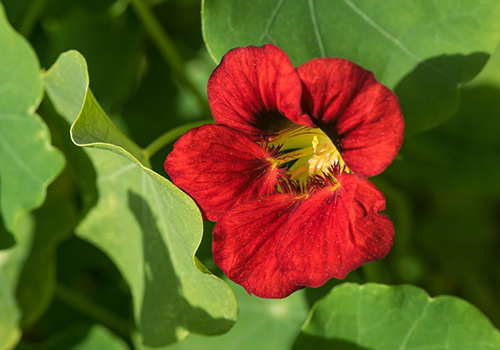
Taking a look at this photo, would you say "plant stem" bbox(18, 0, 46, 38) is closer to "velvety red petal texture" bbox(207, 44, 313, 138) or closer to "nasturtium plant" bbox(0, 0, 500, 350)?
"nasturtium plant" bbox(0, 0, 500, 350)

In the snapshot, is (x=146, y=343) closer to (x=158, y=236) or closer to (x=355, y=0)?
(x=158, y=236)

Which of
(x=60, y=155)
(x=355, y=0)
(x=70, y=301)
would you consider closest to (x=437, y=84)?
(x=355, y=0)

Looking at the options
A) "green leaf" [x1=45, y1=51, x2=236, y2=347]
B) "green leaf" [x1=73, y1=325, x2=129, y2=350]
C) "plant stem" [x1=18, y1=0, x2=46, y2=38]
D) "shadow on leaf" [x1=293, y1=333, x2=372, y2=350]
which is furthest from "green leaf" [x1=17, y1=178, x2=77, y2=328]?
"shadow on leaf" [x1=293, y1=333, x2=372, y2=350]

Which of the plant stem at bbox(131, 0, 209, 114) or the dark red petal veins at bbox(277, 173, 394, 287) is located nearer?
the dark red petal veins at bbox(277, 173, 394, 287)

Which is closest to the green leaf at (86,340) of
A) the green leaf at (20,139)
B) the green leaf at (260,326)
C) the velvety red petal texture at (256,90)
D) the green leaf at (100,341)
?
the green leaf at (100,341)

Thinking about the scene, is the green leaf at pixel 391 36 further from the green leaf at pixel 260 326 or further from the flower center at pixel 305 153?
the green leaf at pixel 260 326

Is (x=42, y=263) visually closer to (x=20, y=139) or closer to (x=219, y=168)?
(x=20, y=139)

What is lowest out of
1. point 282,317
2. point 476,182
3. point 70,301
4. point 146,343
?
point 476,182
